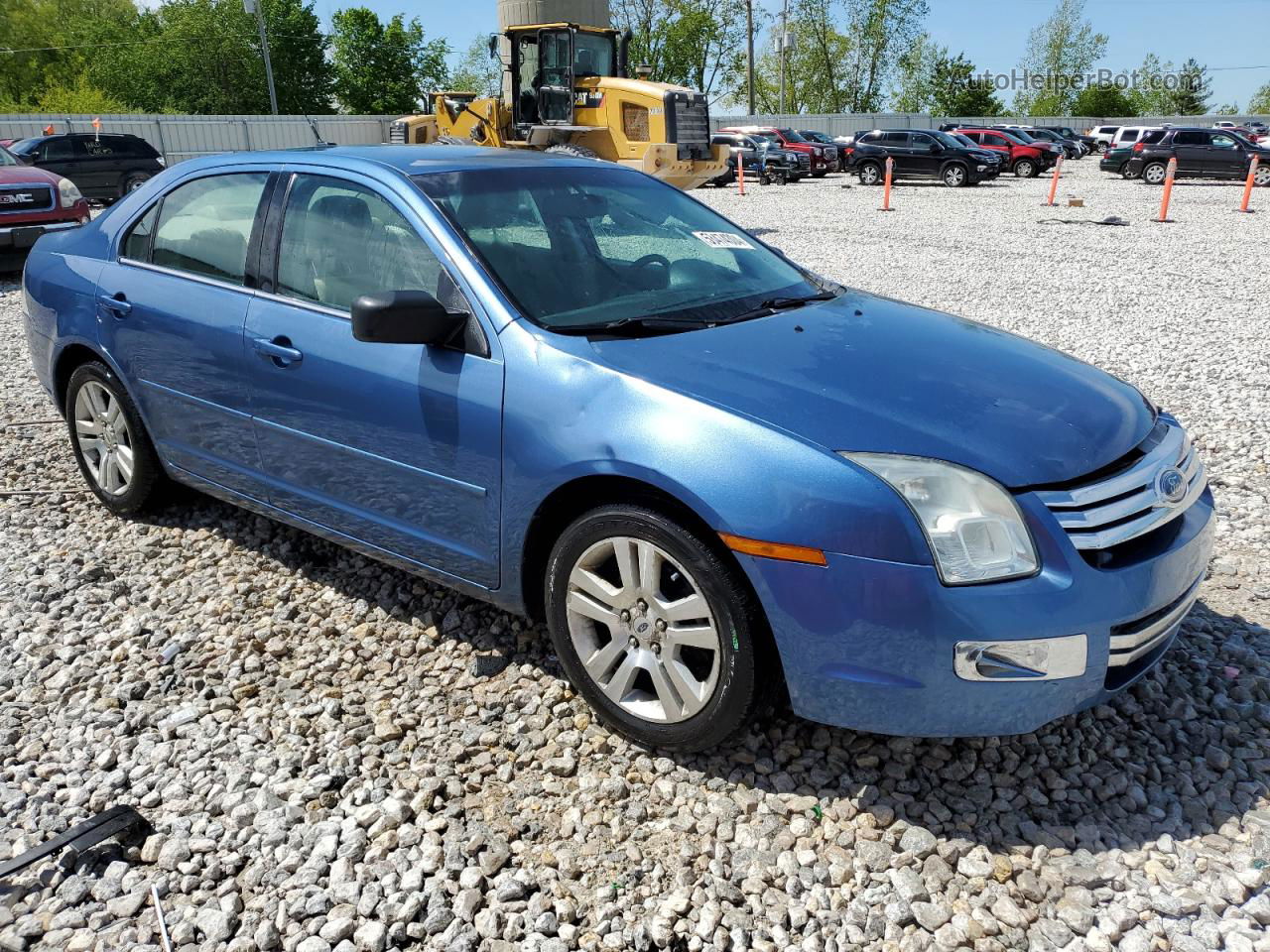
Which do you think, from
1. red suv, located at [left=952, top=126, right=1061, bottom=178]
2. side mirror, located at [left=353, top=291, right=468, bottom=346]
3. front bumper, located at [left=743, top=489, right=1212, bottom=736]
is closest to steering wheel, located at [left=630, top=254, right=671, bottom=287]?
side mirror, located at [left=353, top=291, right=468, bottom=346]

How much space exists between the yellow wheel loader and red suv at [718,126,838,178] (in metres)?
14.3

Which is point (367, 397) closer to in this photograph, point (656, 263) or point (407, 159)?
point (407, 159)

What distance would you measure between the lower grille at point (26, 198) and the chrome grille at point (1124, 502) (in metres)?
12.4

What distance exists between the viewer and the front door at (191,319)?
12.5 feet

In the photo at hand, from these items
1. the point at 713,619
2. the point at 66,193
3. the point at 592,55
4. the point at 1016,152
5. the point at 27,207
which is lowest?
the point at 713,619

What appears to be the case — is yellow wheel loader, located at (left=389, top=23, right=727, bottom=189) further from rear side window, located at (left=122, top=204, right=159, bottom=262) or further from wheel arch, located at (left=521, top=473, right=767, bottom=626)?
wheel arch, located at (left=521, top=473, right=767, bottom=626)

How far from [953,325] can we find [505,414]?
65.7 inches

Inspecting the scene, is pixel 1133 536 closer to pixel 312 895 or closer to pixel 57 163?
pixel 312 895

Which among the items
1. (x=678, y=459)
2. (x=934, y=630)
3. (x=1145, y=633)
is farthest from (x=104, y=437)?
(x=1145, y=633)

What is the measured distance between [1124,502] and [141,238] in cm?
392

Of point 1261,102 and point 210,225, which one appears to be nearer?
point 210,225

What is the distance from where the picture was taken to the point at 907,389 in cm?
285

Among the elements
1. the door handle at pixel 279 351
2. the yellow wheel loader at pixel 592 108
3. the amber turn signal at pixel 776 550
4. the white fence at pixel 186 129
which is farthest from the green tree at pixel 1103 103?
the amber turn signal at pixel 776 550

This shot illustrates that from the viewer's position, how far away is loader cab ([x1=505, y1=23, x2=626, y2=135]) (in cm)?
1759
